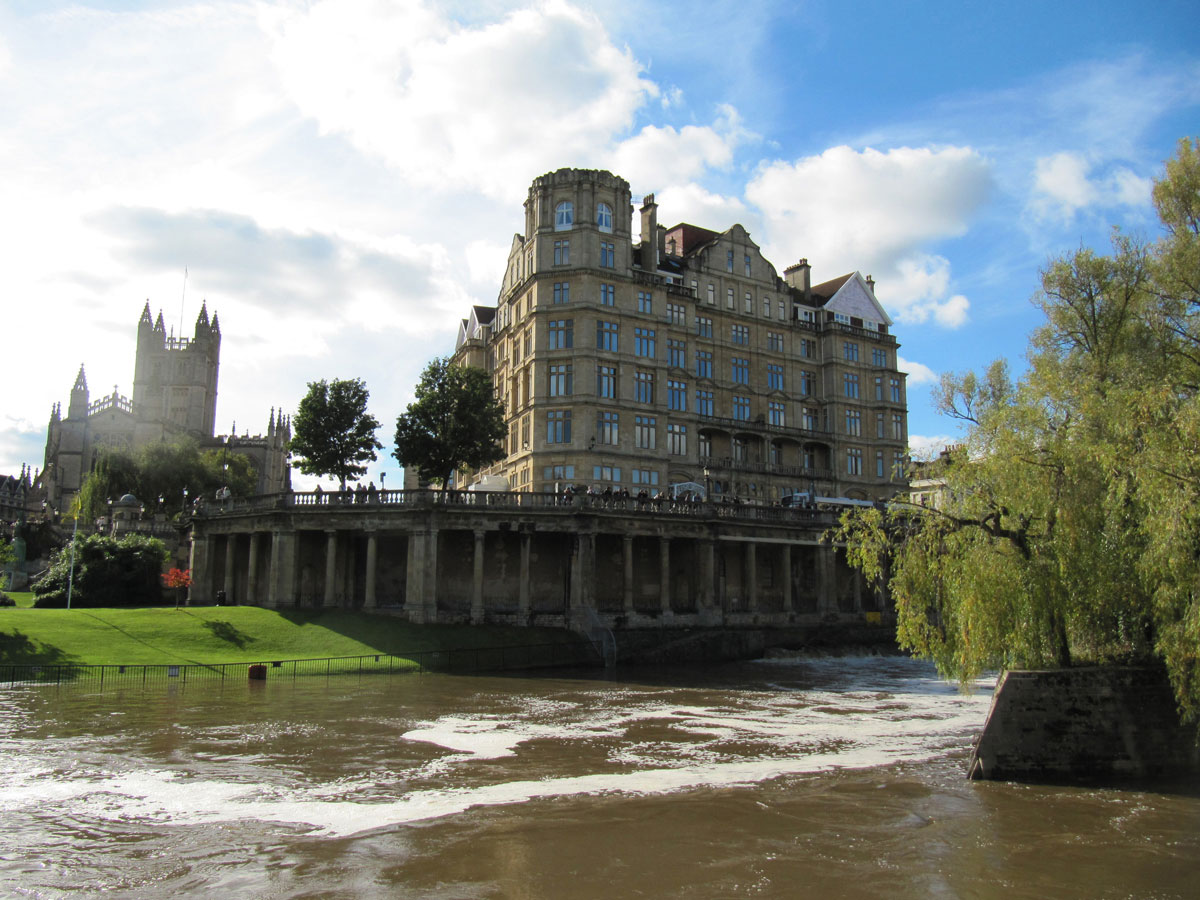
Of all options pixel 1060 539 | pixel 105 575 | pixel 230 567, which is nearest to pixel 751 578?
pixel 230 567

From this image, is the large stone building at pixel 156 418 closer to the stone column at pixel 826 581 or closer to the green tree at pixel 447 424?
the green tree at pixel 447 424

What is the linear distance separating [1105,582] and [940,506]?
209 inches

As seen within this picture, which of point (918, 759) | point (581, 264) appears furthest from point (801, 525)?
point (918, 759)

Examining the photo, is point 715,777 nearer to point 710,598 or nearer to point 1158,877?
point 1158,877

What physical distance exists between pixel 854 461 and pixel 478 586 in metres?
46.6

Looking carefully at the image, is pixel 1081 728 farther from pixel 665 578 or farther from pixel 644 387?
pixel 644 387

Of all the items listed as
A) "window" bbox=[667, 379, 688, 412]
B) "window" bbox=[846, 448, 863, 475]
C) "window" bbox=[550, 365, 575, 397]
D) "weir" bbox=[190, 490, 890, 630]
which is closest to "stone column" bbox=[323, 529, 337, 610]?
"weir" bbox=[190, 490, 890, 630]

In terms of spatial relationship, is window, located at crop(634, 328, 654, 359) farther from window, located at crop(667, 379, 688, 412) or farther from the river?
the river

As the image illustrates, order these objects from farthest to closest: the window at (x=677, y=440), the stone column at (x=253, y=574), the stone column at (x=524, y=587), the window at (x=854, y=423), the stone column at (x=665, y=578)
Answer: the window at (x=854, y=423) < the window at (x=677, y=440) < the stone column at (x=665, y=578) < the stone column at (x=253, y=574) < the stone column at (x=524, y=587)

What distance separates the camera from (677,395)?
73688mm

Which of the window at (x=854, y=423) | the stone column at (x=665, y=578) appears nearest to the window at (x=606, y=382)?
the stone column at (x=665, y=578)

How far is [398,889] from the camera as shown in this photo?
44.4 ft

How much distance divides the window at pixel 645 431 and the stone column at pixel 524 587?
58.8 ft

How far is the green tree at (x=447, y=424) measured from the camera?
6022cm
